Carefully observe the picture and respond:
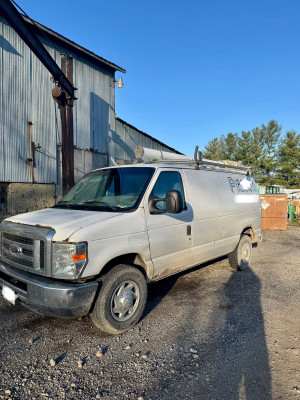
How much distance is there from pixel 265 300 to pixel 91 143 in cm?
1202

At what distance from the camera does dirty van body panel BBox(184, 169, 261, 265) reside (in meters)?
4.70

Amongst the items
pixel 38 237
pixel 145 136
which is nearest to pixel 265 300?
pixel 38 237

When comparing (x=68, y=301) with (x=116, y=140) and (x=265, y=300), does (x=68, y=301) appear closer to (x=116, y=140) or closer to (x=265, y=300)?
(x=265, y=300)

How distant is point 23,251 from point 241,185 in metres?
4.66

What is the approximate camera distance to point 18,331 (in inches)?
139

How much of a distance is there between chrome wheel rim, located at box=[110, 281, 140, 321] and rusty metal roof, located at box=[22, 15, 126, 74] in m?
12.1

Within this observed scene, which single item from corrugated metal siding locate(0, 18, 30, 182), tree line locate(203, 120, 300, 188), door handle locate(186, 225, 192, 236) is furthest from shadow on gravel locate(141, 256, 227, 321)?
tree line locate(203, 120, 300, 188)

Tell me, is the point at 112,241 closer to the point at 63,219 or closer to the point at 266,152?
the point at 63,219

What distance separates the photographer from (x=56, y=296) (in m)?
2.95

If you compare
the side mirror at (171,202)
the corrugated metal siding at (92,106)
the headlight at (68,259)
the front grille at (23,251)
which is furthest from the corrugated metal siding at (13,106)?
the headlight at (68,259)

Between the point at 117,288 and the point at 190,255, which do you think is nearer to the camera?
the point at 117,288

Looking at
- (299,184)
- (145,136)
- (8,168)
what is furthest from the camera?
(299,184)

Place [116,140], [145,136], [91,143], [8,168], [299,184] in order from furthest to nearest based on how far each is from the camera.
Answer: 1. [299,184]
2. [145,136]
3. [116,140]
4. [91,143]
5. [8,168]

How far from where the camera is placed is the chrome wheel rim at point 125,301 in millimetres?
3408
